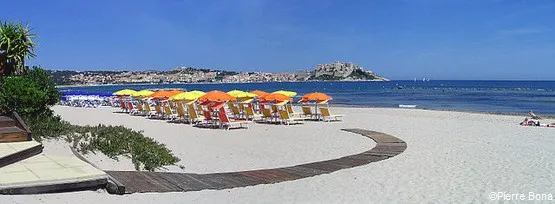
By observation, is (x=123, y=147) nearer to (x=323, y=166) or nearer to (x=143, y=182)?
(x=143, y=182)

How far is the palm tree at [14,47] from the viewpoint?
39.6 feet

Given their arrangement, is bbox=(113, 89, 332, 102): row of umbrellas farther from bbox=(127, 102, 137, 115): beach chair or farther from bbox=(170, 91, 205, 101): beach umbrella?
bbox=(127, 102, 137, 115): beach chair

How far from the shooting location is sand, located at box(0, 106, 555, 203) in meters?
6.10

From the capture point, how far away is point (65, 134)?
868 cm

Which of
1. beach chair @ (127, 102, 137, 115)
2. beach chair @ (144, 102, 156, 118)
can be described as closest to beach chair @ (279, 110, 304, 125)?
beach chair @ (144, 102, 156, 118)

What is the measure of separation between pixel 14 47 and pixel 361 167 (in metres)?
9.51

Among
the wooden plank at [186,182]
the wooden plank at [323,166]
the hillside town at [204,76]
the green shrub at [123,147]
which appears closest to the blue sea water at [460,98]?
the wooden plank at [323,166]

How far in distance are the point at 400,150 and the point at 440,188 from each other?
3.65 metres

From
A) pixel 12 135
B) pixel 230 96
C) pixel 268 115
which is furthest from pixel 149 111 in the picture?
pixel 12 135

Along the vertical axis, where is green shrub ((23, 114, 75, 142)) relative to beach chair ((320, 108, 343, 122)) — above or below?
above

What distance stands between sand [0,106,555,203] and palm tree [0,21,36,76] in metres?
3.96

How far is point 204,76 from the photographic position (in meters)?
138

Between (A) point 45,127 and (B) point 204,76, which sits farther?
(B) point 204,76

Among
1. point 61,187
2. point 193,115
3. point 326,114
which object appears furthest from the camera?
point 326,114
